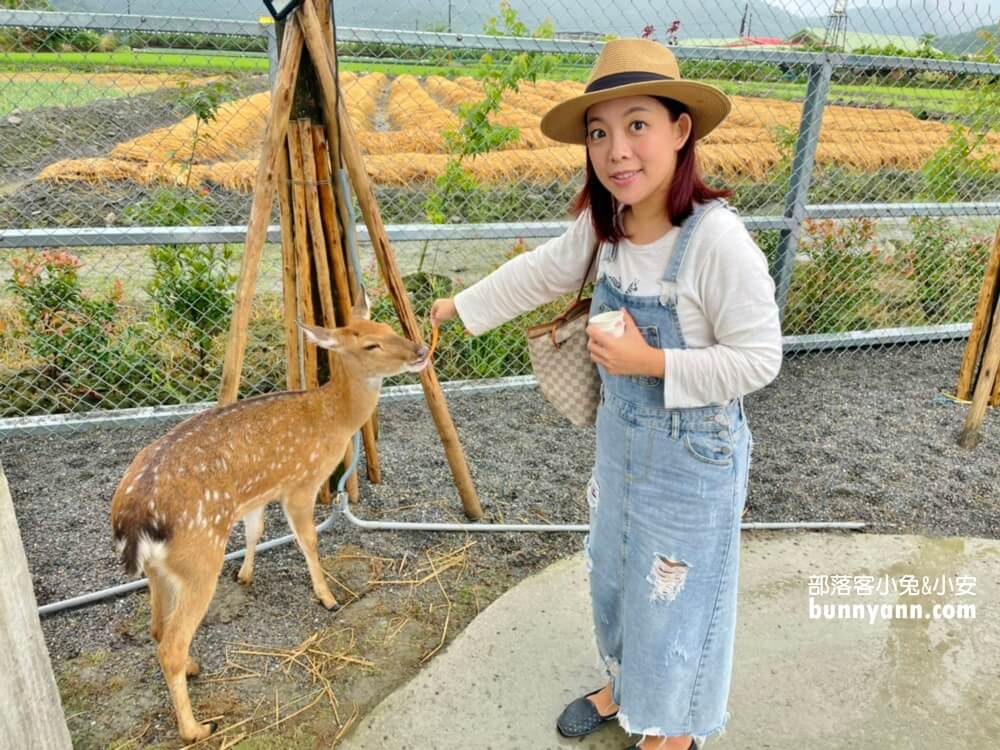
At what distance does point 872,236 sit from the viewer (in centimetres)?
627

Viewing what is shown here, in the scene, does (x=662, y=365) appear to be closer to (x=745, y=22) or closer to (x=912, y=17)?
(x=745, y=22)

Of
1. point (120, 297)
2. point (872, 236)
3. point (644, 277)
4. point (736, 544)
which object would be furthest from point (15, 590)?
point (872, 236)

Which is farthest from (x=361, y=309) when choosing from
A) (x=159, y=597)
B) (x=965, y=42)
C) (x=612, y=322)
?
(x=965, y=42)

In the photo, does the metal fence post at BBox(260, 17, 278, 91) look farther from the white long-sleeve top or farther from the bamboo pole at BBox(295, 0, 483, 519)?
the white long-sleeve top

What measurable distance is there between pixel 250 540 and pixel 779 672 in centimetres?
205

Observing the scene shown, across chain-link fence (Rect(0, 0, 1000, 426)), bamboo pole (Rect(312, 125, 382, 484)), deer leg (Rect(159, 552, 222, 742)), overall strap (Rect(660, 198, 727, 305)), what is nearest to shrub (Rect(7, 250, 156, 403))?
chain-link fence (Rect(0, 0, 1000, 426))

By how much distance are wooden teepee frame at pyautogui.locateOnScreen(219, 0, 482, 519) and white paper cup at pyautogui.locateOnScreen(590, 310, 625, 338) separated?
1.40 meters

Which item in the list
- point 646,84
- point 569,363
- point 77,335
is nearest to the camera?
point 646,84

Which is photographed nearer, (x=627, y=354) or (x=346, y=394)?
(x=627, y=354)

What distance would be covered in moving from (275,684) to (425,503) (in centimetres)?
126

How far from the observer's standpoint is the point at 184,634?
2398 millimetres

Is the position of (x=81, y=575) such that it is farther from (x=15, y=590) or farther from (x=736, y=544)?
(x=736, y=544)

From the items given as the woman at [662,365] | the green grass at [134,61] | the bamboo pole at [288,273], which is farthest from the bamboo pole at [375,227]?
the green grass at [134,61]

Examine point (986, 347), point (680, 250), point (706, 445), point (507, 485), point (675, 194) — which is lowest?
point (507, 485)
